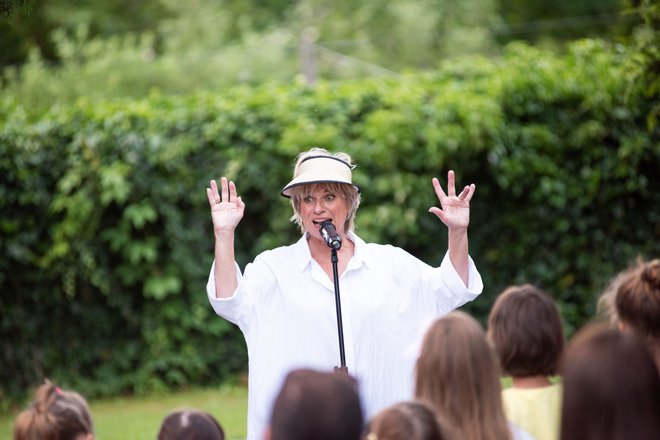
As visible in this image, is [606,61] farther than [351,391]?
Yes

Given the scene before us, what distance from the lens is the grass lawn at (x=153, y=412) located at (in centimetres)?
835

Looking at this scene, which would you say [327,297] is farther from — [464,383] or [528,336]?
[464,383]

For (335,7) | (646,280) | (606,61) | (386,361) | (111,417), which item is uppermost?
(335,7)

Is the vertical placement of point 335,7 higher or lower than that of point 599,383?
higher

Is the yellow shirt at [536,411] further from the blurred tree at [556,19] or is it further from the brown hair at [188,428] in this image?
the blurred tree at [556,19]

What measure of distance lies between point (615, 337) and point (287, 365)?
6.56 feet

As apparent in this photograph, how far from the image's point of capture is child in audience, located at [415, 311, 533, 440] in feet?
10.4

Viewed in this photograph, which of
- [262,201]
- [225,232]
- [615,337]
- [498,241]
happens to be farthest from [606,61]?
[615,337]

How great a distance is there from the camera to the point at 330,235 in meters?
4.59

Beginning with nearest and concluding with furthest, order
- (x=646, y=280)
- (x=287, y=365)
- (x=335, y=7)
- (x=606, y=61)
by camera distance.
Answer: (x=646, y=280) → (x=287, y=365) → (x=606, y=61) → (x=335, y=7)

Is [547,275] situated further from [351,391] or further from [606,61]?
[351,391]

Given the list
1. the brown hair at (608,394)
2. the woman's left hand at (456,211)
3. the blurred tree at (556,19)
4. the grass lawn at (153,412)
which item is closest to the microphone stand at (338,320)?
the woman's left hand at (456,211)

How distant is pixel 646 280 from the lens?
13.3 ft

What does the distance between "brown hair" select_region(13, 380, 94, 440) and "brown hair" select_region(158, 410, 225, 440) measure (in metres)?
0.32
